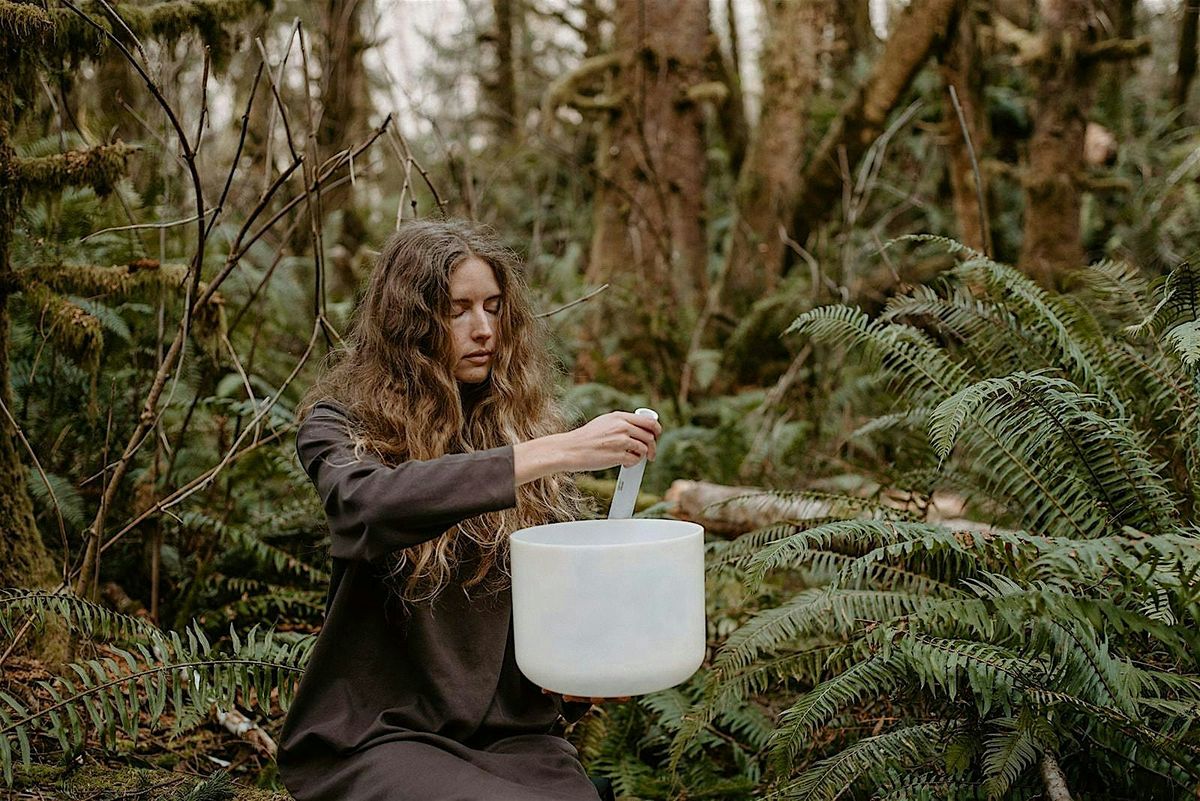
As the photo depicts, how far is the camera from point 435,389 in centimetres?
209

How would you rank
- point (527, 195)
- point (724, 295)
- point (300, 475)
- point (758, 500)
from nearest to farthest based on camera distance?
point (300, 475) → point (758, 500) → point (724, 295) → point (527, 195)

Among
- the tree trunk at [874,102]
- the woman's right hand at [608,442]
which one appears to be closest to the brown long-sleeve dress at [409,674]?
the woman's right hand at [608,442]

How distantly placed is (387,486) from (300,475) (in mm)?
2119

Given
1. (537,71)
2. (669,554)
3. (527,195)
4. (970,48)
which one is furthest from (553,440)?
(537,71)

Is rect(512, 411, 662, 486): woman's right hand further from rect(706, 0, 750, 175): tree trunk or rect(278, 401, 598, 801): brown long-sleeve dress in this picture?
rect(706, 0, 750, 175): tree trunk

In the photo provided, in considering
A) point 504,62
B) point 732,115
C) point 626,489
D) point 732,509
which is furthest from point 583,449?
point 504,62

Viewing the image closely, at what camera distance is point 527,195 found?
11.0 m

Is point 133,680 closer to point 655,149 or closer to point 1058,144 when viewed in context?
point 655,149

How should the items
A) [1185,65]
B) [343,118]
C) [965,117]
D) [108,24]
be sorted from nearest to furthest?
1. [108,24]
2. [965,117]
3. [343,118]
4. [1185,65]

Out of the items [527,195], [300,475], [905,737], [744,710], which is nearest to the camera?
[905,737]

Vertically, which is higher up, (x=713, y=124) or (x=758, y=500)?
(x=713, y=124)

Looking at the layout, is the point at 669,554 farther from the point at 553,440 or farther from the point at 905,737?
the point at 905,737

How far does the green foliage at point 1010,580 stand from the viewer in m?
2.00

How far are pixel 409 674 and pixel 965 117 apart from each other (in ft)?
16.5
